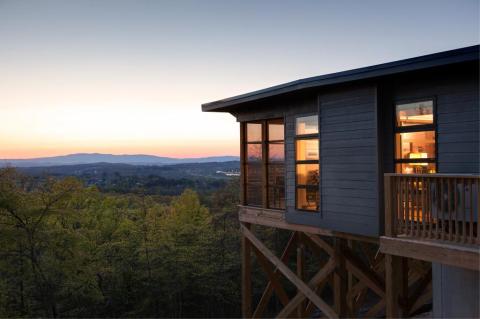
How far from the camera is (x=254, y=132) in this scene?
405 inches

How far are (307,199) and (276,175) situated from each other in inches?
48.3

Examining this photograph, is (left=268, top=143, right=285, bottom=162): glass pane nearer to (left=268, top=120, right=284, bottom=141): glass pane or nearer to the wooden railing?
(left=268, top=120, right=284, bottom=141): glass pane

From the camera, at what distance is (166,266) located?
20828 millimetres

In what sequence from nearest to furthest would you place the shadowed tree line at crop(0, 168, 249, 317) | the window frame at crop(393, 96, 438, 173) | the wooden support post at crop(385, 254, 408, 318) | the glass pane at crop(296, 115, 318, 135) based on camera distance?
the wooden support post at crop(385, 254, 408, 318) → the window frame at crop(393, 96, 438, 173) → the glass pane at crop(296, 115, 318, 135) → the shadowed tree line at crop(0, 168, 249, 317)

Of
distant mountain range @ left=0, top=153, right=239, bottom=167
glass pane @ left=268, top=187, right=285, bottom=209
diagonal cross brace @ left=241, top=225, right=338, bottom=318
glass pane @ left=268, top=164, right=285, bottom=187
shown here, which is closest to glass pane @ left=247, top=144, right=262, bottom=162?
glass pane @ left=268, top=164, right=285, bottom=187

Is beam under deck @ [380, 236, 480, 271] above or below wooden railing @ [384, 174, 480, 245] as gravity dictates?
below

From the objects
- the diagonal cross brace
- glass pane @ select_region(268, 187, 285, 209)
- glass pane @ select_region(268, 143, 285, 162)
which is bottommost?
the diagonal cross brace

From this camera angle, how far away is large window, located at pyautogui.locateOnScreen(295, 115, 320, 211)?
27.7 feet

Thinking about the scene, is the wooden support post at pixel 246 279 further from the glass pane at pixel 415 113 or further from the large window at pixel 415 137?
the glass pane at pixel 415 113

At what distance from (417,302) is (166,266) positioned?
1380cm

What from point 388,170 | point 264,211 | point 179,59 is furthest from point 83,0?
point 388,170

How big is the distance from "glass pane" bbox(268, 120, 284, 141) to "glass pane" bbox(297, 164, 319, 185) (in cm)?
106

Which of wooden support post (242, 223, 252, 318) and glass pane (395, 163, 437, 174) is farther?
wooden support post (242, 223, 252, 318)

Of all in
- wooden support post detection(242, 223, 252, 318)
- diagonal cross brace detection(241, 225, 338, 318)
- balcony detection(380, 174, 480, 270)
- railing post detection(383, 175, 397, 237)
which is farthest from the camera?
wooden support post detection(242, 223, 252, 318)
